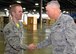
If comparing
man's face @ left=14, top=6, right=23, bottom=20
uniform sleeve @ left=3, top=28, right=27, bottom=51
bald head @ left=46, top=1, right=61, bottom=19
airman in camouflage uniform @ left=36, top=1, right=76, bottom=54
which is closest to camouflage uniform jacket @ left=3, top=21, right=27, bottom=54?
uniform sleeve @ left=3, top=28, right=27, bottom=51

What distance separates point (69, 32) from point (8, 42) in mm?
1069

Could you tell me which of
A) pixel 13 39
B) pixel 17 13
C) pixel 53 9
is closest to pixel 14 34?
pixel 13 39

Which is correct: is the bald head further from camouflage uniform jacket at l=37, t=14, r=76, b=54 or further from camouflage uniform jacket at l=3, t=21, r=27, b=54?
camouflage uniform jacket at l=3, t=21, r=27, b=54

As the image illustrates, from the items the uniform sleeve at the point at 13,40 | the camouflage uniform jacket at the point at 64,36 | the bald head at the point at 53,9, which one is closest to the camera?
the camouflage uniform jacket at the point at 64,36

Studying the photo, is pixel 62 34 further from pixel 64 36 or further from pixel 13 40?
pixel 13 40

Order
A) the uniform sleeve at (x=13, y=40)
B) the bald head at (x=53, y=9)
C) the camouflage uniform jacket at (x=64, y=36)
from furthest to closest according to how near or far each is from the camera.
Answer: the uniform sleeve at (x=13, y=40)
the bald head at (x=53, y=9)
the camouflage uniform jacket at (x=64, y=36)

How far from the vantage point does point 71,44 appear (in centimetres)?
370

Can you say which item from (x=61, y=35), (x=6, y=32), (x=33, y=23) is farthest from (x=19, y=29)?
(x=33, y=23)

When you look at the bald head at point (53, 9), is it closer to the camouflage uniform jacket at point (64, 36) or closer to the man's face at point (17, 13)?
the camouflage uniform jacket at point (64, 36)

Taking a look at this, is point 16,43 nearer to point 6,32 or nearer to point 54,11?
point 6,32

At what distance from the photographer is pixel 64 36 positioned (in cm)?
375

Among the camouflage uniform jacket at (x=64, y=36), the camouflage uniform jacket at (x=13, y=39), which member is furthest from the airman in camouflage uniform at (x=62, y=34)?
the camouflage uniform jacket at (x=13, y=39)

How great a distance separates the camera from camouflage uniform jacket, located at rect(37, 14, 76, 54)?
3.71 meters

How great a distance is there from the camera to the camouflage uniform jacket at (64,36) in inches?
146
